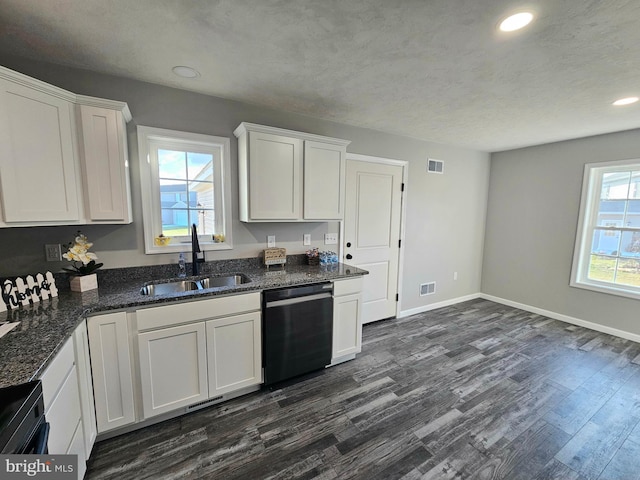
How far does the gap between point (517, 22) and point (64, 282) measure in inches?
131

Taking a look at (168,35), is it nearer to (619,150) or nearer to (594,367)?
(594,367)

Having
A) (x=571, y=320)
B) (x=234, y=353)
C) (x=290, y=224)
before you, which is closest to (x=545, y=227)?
(x=571, y=320)

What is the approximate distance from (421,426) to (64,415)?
7.08 feet

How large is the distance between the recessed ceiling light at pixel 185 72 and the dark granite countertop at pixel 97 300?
1.55m

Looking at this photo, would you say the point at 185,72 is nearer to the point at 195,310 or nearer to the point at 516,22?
the point at 195,310

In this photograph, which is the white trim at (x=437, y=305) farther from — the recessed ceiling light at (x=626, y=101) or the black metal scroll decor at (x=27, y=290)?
the black metal scroll decor at (x=27, y=290)

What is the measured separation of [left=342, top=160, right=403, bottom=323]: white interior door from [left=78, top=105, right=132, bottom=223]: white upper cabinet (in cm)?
220

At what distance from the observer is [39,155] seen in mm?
1604

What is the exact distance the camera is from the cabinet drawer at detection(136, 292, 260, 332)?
1751mm

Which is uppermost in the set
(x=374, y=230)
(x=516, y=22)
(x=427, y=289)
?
(x=516, y=22)

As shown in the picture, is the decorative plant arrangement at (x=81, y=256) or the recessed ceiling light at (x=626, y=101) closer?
the decorative plant arrangement at (x=81, y=256)

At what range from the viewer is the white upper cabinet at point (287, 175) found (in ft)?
7.79

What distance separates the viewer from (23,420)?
0.88m

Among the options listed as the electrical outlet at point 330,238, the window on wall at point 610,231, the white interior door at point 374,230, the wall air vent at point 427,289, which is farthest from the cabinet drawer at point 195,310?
the window on wall at point 610,231
